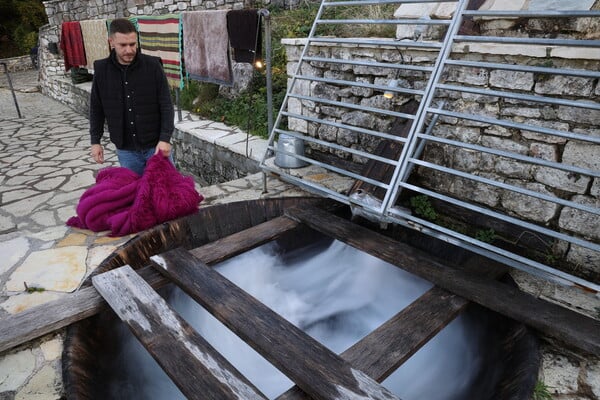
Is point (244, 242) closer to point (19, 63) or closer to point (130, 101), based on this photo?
point (130, 101)

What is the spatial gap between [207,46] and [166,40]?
114 cm

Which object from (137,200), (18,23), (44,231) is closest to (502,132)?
(137,200)

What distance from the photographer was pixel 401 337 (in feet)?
6.13

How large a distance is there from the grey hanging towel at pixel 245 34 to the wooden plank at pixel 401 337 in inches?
132

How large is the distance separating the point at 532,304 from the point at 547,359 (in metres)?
0.27

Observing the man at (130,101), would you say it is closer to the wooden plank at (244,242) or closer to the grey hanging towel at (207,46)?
the wooden plank at (244,242)

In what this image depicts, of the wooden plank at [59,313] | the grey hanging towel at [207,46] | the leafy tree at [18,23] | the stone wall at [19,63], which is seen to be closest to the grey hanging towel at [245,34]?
the grey hanging towel at [207,46]

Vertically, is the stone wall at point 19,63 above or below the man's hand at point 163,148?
below

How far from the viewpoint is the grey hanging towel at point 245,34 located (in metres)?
4.40

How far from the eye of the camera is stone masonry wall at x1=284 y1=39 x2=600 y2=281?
7.68 ft

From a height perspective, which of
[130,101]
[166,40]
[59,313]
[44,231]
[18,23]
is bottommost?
[18,23]

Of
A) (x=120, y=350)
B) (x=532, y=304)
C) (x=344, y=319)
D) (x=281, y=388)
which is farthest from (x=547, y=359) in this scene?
(x=120, y=350)

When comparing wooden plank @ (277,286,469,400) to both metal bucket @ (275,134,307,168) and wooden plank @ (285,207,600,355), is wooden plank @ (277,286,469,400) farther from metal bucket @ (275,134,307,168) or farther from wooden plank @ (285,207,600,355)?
metal bucket @ (275,134,307,168)

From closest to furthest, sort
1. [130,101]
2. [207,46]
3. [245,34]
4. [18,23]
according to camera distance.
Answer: [130,101] < [245,34] < [207,46] < [18,23]
